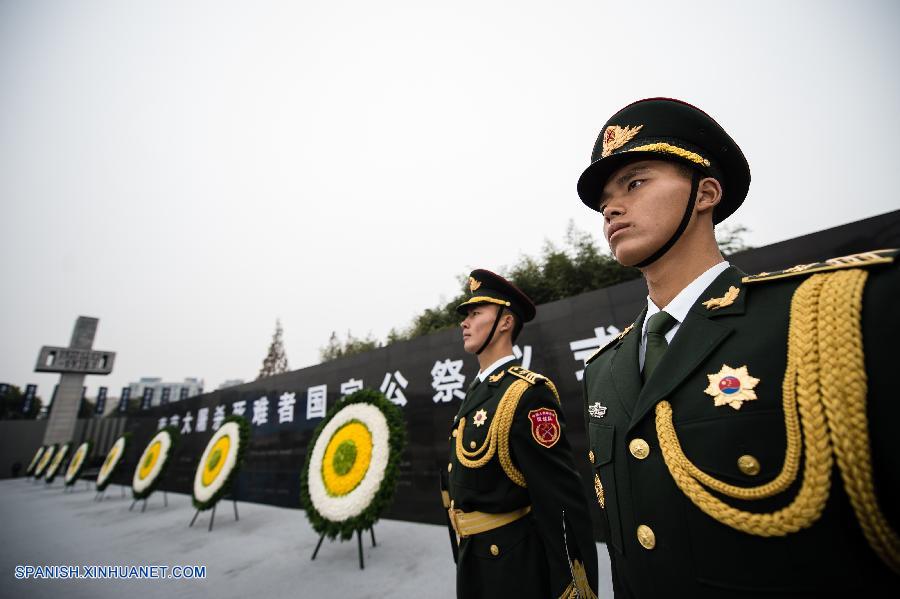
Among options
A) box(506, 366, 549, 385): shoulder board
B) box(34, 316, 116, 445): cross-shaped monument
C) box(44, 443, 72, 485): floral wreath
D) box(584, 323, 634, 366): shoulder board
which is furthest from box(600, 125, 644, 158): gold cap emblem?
box(34, 316, 116, 445): cross-shaped monument

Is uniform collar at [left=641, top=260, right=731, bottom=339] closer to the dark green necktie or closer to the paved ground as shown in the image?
the dark green necktie

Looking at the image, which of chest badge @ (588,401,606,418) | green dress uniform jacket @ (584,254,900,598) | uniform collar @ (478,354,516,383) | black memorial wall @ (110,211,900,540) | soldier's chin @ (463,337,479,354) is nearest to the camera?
green dress uniform jacket @ (584,254,900,598)

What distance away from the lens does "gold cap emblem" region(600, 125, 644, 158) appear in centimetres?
134

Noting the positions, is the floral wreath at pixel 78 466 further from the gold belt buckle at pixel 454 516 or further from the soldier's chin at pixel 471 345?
the soldier's chin at pixel 471 345

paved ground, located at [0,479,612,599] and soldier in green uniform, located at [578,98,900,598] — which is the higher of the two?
soldier in green uniform, located at [578,98,900,598]

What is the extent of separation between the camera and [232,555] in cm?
520

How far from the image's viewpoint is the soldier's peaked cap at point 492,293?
3200mm

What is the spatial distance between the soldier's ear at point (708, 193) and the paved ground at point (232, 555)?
3646 millimetres

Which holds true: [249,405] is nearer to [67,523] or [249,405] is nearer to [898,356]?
[67,523]

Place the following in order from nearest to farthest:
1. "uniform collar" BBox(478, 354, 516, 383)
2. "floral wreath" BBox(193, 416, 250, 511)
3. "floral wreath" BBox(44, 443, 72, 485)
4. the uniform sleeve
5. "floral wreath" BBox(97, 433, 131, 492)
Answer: the uniform sleeve → "uniform collar" BBox(478, 354, 516, 383) → "floral wreath" BBox(193, 416, 250, 511) → "floral wreath" BBox(97, 433, 131, 492) → "floral wreath" BBox(44, 443, 72, 485)

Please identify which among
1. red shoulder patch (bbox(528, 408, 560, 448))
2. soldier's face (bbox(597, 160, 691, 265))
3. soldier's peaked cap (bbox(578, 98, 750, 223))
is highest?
soldier's peaked cap (bbox(578, 98, 750, 223))

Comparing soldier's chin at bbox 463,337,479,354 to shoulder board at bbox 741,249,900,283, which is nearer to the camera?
shoulder board at bbox 741,249,900,283

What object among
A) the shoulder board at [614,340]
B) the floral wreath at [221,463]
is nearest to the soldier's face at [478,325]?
the shoulder board at [614,340]

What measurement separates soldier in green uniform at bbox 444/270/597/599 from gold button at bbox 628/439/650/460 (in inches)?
50.7
